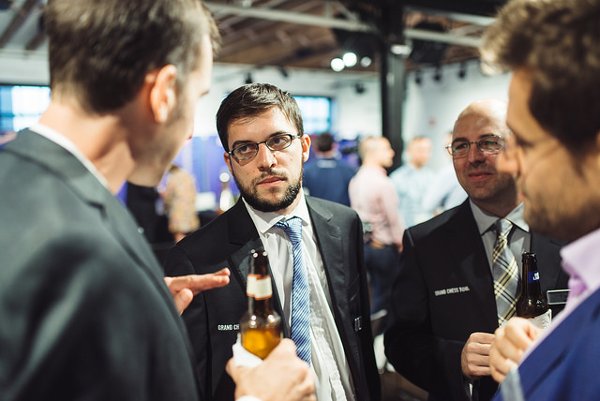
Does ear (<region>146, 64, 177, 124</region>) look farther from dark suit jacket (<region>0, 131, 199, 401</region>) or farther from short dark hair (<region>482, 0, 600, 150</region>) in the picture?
short dark hair (<region>482, 0, 600, 150</region>)

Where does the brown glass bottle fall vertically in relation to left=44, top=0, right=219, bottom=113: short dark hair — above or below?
below

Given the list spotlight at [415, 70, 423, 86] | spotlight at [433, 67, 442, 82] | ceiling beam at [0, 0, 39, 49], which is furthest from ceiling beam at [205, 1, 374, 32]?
spotlight at [415, 70, 423, 86]

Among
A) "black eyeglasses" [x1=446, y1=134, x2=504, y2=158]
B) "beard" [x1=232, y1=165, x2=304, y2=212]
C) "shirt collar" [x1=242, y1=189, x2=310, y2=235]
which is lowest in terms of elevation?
"shirt collar" [x1=242, y1=189, x2=310, y2=235]

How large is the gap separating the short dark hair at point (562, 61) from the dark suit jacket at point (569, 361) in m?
0.29

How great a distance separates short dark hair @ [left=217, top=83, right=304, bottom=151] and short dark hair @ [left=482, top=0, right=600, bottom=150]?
3.38 feet

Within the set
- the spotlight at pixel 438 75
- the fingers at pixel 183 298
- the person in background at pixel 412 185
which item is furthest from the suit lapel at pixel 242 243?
the spotlight at pixel 438 75

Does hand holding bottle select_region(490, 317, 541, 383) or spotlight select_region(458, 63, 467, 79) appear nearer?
hand holding bottle select_region(490, 317, 541, 383)

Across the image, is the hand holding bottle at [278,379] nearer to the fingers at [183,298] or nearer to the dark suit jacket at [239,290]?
the fingers at [183,298]

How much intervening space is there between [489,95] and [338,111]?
186 inches

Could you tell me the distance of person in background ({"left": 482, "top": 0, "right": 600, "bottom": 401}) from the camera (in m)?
0.81

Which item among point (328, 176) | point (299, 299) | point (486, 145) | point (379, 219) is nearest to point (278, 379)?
point (299, 299)

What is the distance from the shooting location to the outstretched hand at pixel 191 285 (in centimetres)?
129

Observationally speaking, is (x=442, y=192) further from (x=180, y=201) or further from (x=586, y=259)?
(x=586, y=259)

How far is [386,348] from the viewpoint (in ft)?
6.43
